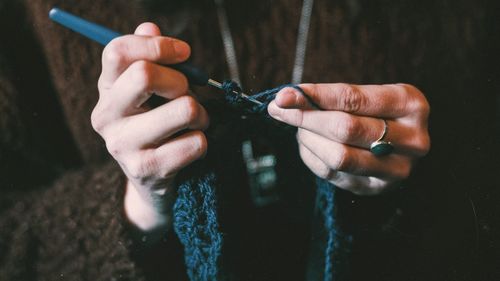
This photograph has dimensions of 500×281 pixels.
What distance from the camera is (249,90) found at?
61 centimetres

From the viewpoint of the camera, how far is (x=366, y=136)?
0.43 m

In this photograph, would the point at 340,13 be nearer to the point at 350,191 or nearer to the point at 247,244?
the point at 350,191

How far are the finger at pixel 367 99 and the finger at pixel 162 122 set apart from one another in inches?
4.7

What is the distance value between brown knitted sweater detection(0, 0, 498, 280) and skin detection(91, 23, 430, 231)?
4.3 inches

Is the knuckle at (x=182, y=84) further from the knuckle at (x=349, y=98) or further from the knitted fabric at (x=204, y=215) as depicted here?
the knuckle at (x=349, y=98)

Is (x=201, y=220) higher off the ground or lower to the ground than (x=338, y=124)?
lower

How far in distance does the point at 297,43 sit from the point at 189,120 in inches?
11.9

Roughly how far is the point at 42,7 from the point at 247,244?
466mm

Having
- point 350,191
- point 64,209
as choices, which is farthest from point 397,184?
point 64,209

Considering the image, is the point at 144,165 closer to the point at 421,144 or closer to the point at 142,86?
the point at 142,86

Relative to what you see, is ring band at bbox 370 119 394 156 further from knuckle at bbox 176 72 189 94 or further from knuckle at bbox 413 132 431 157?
knuckle at bbox 176 72 189 94


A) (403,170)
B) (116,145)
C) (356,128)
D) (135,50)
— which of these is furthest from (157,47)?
(403,170)

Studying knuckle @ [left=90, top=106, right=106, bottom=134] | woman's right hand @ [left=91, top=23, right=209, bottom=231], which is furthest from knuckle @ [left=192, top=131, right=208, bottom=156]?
knuckle @ [left=90, top=106, right=106, bottom=134]

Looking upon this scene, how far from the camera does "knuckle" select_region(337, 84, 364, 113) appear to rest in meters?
0.42
